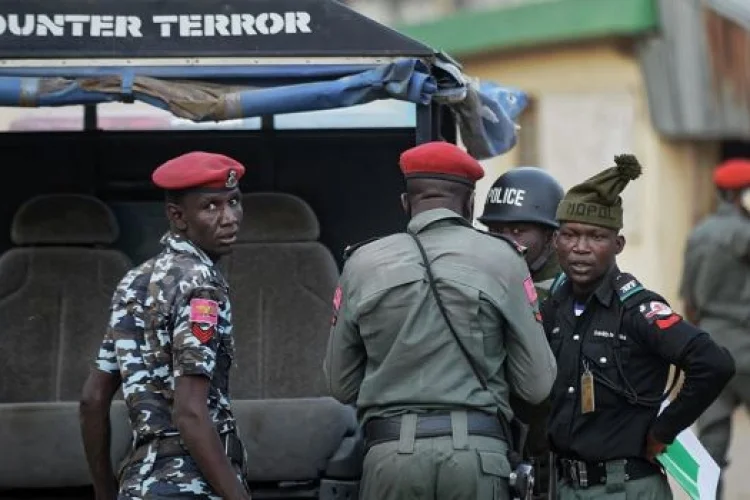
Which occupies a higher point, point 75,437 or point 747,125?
point 747,125

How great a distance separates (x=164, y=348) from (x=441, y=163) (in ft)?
3.51

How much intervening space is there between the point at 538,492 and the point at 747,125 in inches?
380

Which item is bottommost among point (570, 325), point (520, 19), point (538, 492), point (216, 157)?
point (538, 492)

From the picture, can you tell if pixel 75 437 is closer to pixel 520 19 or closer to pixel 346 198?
pixel 346 198

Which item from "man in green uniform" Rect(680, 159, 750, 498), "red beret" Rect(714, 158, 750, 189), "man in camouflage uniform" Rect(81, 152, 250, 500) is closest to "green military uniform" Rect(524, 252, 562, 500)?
"man in camouflage uniform" Rect(81, 152, 250, 500)

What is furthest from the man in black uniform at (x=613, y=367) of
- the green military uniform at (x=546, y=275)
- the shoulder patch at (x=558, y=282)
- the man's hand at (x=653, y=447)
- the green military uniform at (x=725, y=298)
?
the green military uniform at (x=725, y=298)

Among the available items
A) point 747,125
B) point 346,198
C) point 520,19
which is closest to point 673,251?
point 747,125

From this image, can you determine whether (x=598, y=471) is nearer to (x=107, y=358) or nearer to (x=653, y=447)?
(x=653, y=447)

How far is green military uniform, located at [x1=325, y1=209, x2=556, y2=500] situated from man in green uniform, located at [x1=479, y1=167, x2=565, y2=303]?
1.21 m

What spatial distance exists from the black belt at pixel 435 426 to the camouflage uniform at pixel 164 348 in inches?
18.5

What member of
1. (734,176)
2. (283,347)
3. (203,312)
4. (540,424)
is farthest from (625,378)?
(734,176)

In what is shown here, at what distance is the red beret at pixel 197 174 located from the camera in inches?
232

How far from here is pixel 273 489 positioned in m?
7.10

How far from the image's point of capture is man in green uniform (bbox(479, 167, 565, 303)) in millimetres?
7246
